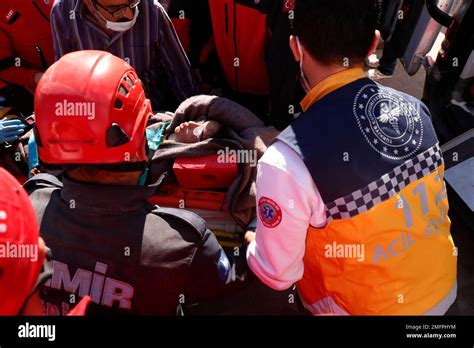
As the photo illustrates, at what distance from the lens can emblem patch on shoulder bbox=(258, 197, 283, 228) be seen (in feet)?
Result: 5.33

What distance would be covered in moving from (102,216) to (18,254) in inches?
21.1

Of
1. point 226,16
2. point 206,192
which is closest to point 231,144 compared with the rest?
point 206,192

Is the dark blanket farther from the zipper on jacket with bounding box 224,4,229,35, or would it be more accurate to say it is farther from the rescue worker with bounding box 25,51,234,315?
the zipper on jacket with bounding box 224,4,229,35

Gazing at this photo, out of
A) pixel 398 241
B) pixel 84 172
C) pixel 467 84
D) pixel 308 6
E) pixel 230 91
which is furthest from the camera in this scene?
pixel 230 91

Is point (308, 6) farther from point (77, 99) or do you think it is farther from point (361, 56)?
point (77, 99)

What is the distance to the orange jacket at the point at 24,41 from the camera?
316 centimetres

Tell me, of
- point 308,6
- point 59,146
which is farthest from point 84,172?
point 308,6

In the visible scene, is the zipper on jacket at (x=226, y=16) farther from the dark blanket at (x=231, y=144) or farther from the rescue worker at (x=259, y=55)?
the dark blanket at (x=231, y=144)

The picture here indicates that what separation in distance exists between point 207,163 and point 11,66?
1835 mm

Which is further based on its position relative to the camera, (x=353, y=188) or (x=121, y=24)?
(x=121, y=24)

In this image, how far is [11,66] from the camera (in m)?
3.33

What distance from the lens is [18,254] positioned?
1.25 meters

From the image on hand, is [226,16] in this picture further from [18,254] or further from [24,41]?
[18,254]

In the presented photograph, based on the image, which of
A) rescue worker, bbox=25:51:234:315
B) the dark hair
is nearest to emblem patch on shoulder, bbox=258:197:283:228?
rescue worker, bbox=25:51:234:315
